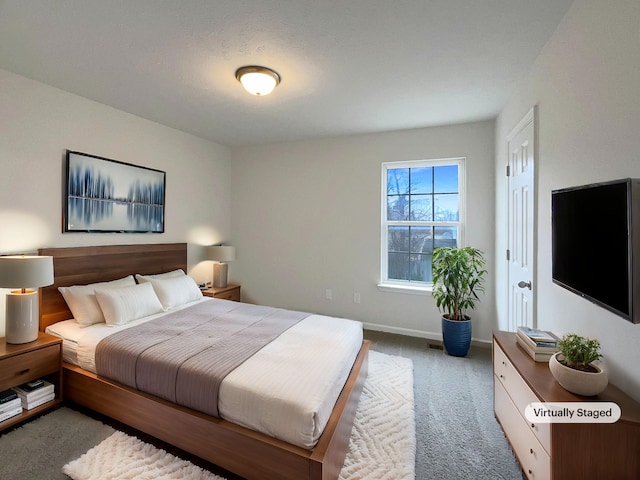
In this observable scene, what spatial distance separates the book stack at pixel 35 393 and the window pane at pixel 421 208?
3.85 meters

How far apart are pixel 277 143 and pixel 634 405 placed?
4206 millimetres

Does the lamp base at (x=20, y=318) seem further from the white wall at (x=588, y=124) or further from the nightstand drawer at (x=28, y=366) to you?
the white wall at (x=588, y=124)

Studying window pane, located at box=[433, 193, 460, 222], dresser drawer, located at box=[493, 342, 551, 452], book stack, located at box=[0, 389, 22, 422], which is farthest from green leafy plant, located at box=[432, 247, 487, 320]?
book stack, located at box=[0, 389, 22, 422]

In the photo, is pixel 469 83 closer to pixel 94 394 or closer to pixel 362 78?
pixel 362 78

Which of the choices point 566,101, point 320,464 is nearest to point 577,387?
point 320,464

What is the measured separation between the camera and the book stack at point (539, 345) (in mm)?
1553

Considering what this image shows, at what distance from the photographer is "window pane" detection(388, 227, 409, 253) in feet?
12.4

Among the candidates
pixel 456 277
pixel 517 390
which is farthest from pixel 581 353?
pixel 456 277

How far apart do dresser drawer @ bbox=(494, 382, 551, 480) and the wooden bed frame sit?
92 cm

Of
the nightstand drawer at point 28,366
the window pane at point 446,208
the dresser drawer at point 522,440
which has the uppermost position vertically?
the window pane at point 446,208

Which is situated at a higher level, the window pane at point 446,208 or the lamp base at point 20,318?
the window pane at point 446,208

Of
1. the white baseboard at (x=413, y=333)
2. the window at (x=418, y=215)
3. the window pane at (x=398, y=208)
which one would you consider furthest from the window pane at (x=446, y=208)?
the white baseboard at (x=413, y=333)

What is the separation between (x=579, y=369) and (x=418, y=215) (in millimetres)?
2632

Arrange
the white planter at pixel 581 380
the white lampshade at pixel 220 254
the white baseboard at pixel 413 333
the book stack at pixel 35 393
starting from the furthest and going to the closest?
the white lampshade at pixel 220 254 < the white baseboard at pixel 413 333 < the book stack at pixel 35 393 < the white planter at pixel 581 380
